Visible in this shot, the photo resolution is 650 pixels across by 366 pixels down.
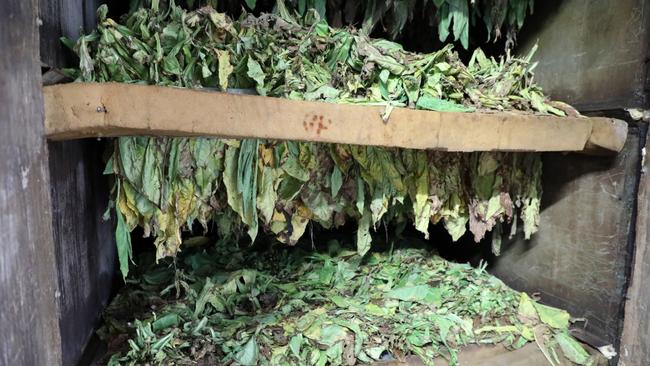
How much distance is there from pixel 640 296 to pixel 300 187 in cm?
171

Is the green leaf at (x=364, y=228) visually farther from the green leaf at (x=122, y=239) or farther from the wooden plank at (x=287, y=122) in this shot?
the green leaf at (x=122, y=239)

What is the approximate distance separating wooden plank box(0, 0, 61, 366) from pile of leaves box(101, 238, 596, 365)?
612mm

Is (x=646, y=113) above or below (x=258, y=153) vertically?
above

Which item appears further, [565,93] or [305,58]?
[565,93]

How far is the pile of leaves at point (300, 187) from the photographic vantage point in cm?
150

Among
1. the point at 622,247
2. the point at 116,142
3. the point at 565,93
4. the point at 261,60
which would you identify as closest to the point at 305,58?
the point at 261,60


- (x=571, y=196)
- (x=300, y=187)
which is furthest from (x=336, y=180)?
(x=571, y=196)

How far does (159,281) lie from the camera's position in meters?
2.19

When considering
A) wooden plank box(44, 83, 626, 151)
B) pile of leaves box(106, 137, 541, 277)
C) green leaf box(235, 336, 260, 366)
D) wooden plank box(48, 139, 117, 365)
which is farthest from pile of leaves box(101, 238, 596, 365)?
wooden plank box(44, 83, 626, 151)

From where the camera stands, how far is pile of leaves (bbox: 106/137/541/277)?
150 centimetres

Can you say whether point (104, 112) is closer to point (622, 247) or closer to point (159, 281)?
point (159, 281)

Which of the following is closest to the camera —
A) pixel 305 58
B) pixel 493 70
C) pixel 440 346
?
pixel 305 58

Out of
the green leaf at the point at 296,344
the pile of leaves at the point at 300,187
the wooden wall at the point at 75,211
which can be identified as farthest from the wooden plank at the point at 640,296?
the wooden wall at the point at 75,211

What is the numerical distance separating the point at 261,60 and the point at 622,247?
6.31 feet
